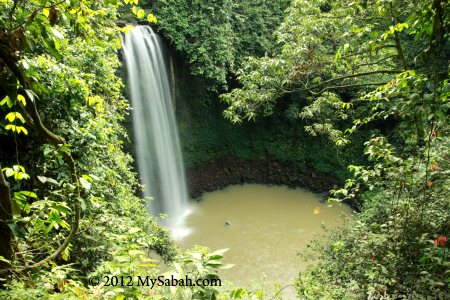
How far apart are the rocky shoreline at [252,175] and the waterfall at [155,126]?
2.33 feet

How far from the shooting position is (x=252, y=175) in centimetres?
1225

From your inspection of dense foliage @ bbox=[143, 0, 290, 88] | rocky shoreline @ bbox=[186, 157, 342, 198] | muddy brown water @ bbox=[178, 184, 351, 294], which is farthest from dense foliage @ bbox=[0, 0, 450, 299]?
rocky shoreline @ bbox=[186, 157, 342, 198]

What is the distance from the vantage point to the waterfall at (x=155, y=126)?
911 centimetres

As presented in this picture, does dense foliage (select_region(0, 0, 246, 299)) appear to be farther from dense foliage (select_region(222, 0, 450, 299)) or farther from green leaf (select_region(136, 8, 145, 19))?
dense foliage (select_region(222, 0, 450, 299))

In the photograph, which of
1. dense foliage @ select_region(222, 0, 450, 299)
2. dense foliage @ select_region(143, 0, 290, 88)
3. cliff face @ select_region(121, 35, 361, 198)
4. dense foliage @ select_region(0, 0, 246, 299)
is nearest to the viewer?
dense foliage @ select_region(0, 0, 246, 299)

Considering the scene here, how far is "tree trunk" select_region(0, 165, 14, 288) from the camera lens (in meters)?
1.74

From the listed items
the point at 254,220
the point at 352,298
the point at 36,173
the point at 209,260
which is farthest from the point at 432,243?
the point at 254,220

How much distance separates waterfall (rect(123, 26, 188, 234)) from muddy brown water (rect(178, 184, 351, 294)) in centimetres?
88

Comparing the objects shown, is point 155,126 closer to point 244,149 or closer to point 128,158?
point 244,149

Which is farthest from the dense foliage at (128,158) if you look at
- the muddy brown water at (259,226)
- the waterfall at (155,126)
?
the waterfall at (155,126)

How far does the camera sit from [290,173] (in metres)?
12.0

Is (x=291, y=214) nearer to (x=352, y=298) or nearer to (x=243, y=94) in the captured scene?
(x=243, y=94)

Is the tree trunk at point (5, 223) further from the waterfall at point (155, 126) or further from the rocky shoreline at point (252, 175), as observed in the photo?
the rocky shoreline at point (252, 175)

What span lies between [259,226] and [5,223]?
26.8 feet
